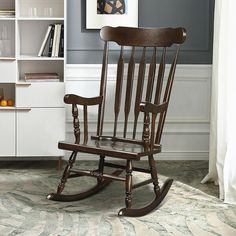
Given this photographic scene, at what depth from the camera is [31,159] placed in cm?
503

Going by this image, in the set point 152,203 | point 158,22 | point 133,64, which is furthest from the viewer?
point 158,22

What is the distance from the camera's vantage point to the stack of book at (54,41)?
4.61 m

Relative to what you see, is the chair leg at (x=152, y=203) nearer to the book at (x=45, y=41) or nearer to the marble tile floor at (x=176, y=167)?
the marble tile floor at (x=176, y=167)

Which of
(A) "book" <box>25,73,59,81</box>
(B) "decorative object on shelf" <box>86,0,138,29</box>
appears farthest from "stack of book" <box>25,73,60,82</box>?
(B) "decorative object on shelf" <box>86,0,138,29</box>

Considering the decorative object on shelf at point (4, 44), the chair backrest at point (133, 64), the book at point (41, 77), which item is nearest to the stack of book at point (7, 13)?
the decorative object on shelf at point (4, 44)

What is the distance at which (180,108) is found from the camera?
5102 millimetres

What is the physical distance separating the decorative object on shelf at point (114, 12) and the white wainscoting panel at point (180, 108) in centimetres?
39

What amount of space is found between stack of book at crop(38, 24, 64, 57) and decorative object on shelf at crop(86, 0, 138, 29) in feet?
1.25

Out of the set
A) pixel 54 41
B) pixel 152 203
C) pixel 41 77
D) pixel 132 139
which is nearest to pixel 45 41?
pixel 54 41

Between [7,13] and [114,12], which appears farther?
[114,12]

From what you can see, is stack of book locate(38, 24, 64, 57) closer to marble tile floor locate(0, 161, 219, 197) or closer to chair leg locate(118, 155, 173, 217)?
marble tile floor locate(0, 161, 219, 197)

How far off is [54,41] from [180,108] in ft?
4.20

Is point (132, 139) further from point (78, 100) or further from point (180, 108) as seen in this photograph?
point (180, 108)

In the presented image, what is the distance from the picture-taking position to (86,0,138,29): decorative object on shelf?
4.89 meters
